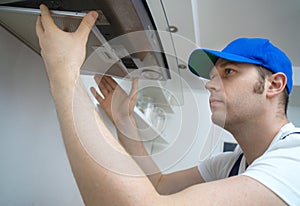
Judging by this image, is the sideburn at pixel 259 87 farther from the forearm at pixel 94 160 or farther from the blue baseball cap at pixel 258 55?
the forearm at pixel 94 160

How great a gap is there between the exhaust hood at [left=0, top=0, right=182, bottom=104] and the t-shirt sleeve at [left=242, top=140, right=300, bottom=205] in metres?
0.44

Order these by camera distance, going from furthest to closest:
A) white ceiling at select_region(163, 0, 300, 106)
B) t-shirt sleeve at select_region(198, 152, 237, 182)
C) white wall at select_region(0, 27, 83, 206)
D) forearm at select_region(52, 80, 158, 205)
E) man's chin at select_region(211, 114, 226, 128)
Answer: white ceiling at select_region(163, 0, 300, 106) → t-shirt sleeve at select_region(198, 152, 237, 182) → man's chin at select_region(211, 114, 226, 128) → white wall at select_region(0, 27, 83, 206) → forearm at select_region(52, 80, 158, 205)

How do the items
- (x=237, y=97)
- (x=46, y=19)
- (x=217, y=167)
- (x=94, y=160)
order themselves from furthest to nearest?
(x=217, y=167) < (x=237, y=97) < (x=46, y=19) < (x=94, y=160)

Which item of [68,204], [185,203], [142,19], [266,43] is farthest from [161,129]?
[185,203]

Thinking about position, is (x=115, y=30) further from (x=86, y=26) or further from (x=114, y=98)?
(x=114, y=98)

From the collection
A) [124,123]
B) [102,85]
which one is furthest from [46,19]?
[124,123]

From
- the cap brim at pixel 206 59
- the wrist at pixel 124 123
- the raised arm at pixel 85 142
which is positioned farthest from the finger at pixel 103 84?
the raised arm at pixel 85 142

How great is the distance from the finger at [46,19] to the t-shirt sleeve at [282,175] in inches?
20.0

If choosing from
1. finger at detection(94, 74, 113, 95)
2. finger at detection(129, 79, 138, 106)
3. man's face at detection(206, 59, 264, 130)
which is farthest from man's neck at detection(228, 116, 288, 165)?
finger at detection(94, 74, 113, 95)

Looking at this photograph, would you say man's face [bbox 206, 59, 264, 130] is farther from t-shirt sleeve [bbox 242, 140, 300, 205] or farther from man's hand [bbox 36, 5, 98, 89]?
man's hand [bbox 36, 5, 98, 89]

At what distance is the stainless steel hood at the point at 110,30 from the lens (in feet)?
1.70

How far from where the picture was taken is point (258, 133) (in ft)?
2.68

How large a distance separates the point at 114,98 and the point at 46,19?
0.47 metres

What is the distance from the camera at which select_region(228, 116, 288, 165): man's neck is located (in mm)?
800
